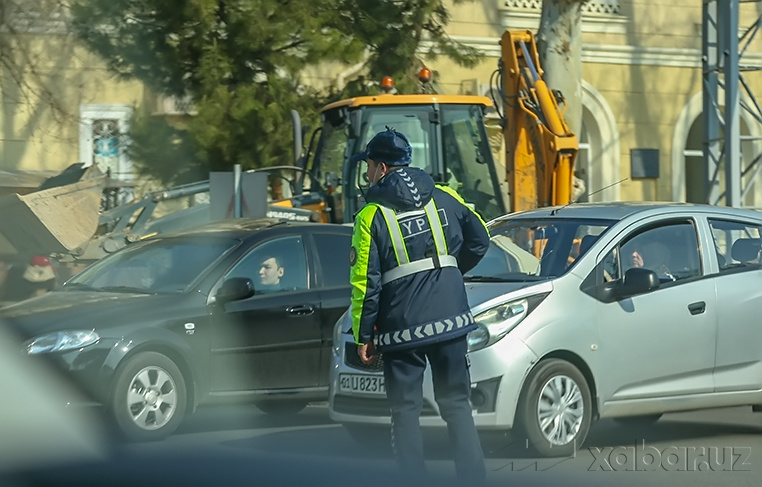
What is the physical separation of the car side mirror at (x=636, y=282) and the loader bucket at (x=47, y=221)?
7.41 m

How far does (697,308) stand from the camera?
28.1 ft

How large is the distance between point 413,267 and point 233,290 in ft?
11.3

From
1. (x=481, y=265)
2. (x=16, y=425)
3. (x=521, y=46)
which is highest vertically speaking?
(x=521, y=46)

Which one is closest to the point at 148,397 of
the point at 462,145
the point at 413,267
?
the point at 413,267

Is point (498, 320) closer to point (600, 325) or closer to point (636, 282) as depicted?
point (600, 325)

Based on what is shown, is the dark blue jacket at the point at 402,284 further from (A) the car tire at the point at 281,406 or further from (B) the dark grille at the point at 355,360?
Answer: (A) the car tire at the point at 281,406

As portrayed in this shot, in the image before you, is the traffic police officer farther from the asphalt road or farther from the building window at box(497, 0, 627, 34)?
the building window at box(497, 0, 627, 34)

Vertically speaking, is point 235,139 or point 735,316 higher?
point 235,139

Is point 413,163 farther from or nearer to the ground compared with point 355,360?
farther from the ground

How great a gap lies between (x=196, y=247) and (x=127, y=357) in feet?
4.52

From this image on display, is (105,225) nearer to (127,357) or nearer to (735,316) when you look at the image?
(127,357)

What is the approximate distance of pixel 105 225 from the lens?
15.1 m

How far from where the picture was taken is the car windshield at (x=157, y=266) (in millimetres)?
9648

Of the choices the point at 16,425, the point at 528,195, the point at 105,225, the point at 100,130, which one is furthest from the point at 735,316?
the point at 100,130
